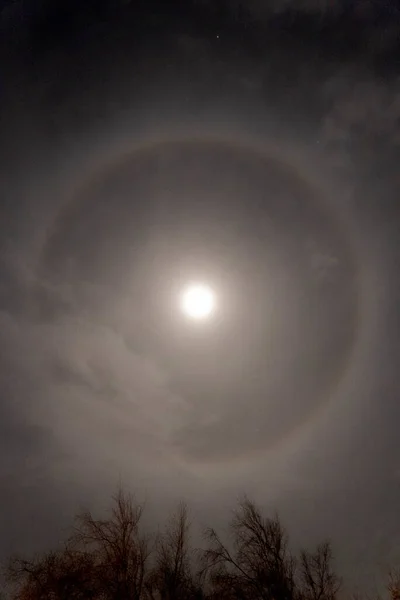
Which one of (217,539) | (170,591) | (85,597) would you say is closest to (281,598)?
(217,539)

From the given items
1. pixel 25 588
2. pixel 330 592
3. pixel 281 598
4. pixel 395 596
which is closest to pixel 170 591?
pixel 281 598

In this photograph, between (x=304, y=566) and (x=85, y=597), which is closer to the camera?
(x=85, y=597)

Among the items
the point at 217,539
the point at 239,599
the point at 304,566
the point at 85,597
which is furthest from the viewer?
the point at 304,566

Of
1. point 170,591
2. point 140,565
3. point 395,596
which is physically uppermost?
point 140,565

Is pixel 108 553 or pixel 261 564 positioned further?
pixel 261 564

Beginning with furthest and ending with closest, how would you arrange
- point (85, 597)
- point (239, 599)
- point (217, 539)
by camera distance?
point (217, 539), point (239, 599), point (85, 597)

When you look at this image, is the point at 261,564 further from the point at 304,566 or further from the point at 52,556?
the point at 52,556

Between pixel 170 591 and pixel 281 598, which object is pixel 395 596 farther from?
pixel 170 591

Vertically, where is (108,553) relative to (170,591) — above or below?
above

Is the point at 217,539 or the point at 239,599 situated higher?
the point at 217,539
